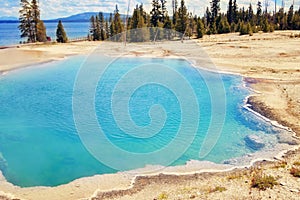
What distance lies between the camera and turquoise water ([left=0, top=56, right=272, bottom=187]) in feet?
40.2

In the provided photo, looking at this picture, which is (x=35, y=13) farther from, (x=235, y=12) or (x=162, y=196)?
(x=162, y=196)

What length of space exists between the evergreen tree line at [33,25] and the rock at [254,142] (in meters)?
56.8

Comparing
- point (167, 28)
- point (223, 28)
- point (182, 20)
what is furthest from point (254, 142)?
point (223, 28)

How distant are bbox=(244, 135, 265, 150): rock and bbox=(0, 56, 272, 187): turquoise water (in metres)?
0.28

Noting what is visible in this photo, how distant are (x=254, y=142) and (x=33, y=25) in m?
61.9

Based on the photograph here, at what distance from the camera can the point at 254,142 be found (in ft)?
45.1

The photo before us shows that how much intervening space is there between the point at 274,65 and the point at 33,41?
171ft

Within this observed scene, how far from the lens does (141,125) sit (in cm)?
1673

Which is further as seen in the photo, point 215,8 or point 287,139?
point 215,8

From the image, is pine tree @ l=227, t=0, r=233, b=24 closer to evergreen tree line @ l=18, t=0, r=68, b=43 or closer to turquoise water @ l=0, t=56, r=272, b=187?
evergreen tree line @ l=18, t=0, r=68, b=43

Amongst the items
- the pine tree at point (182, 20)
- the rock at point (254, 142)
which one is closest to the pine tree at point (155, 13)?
the pine tree at point (182, 20)

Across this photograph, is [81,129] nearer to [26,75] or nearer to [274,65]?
[26,75]

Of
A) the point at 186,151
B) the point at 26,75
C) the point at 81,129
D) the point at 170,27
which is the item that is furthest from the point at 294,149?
the point at 170,27

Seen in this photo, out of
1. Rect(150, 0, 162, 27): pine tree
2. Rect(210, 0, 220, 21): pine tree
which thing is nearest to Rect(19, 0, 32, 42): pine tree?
Rect(150, 0, 162, 27): pine tree
